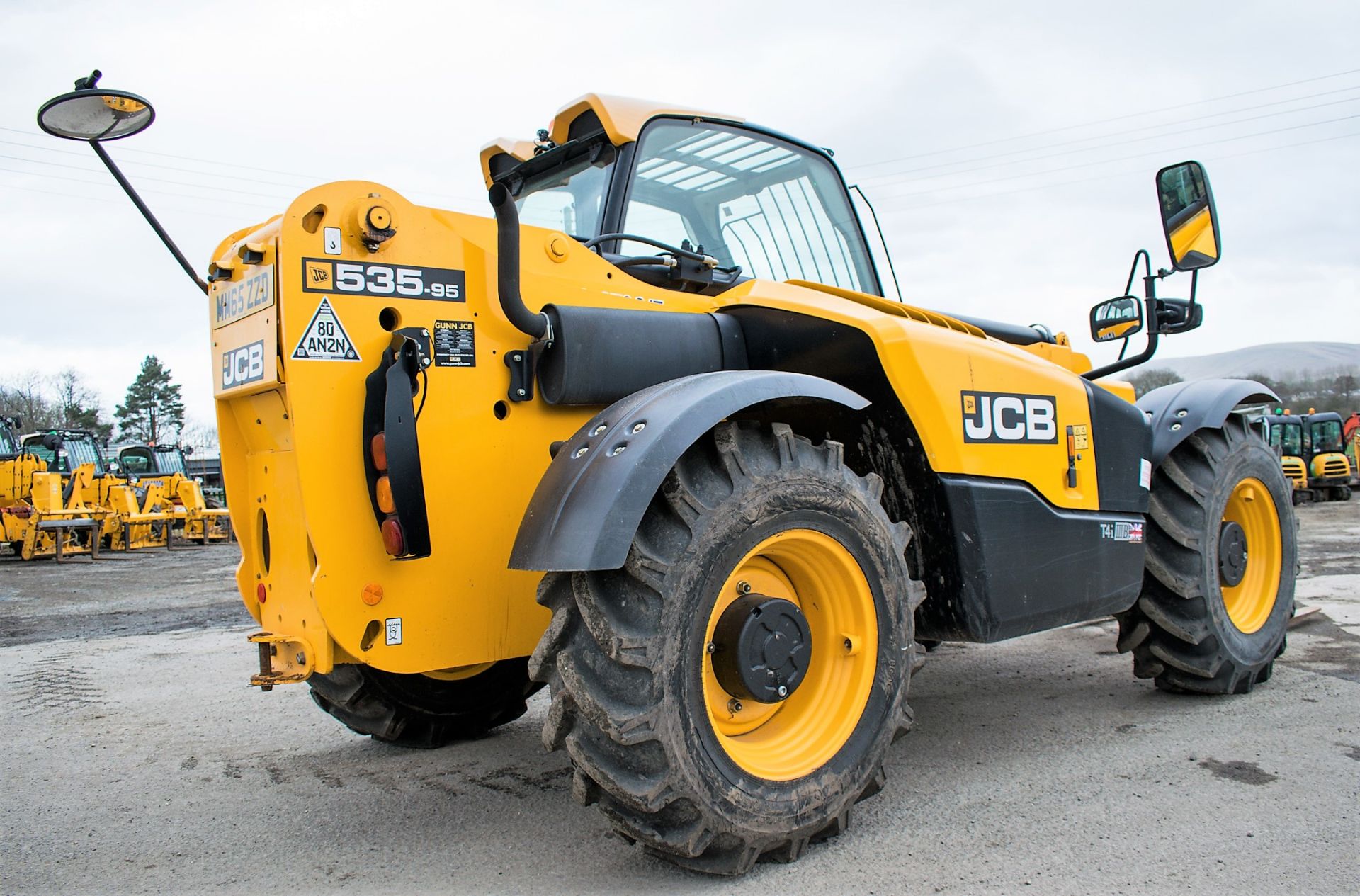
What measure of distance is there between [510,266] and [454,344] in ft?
1.07

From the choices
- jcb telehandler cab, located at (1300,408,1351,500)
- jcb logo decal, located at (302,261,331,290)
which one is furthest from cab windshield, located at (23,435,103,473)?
jcb telehandler cab, located at (1300,408,1351,500)

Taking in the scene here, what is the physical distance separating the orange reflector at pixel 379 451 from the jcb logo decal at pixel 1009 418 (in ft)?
6.46

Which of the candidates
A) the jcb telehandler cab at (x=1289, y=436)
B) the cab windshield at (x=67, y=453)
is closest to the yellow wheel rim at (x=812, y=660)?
the cab windshield at (x=67, y=453)

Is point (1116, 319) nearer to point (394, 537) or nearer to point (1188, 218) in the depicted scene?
point (1188, 218)

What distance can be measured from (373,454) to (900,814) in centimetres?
200

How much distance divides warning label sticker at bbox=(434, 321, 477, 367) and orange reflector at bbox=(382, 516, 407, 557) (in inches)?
19.1

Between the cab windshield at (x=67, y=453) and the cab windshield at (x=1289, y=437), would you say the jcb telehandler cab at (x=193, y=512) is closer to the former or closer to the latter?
the cab windshield at (x=67, y=453)

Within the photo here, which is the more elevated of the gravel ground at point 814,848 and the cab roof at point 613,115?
the cab roof at point 613,115

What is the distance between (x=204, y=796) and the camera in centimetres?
378

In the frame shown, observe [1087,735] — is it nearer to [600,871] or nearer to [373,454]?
[600,871]

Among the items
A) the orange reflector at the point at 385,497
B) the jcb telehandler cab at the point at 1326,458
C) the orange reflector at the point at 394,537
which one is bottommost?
the jcb telehandler cab at the point at 1326,458

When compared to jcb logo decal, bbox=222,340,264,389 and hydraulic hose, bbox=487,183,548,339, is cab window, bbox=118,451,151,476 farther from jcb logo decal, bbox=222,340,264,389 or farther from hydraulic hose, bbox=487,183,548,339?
hydraulic hose, bbox=487,183,548,339

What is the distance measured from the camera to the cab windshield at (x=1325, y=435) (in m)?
26.3

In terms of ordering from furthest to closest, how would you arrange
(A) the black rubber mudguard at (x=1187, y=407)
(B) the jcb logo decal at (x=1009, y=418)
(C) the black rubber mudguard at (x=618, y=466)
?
(A) the black rubber mudguard at (x=1187, y=407) < (B) the jcb logo decal at (x=1009, y=418) < (C) the black rubber mudguard at (x=618, y=466)
